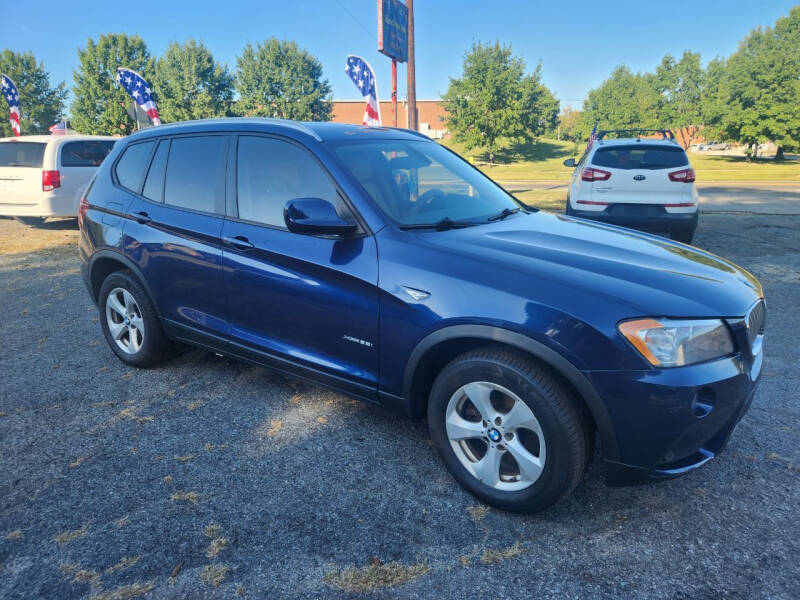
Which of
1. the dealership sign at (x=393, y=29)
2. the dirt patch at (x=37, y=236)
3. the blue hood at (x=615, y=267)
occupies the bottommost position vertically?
the dirt patch at (x=37, y=236)

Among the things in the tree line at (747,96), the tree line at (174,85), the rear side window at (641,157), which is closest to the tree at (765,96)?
the tree line at (747,96)

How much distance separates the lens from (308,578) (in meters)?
2.07

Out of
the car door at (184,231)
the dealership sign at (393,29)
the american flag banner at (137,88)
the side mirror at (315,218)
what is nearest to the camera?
the side mirror at (315,218)

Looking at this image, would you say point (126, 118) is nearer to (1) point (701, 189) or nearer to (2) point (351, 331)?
(1) point (701, 189)

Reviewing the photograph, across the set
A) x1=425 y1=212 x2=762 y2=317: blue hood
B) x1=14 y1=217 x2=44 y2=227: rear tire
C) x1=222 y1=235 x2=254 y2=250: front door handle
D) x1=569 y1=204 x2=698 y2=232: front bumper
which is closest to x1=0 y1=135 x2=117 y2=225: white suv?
x1=14 y1=217 x2=44 y2=227: rear tire

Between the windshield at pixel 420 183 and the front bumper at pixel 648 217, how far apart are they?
456 cm

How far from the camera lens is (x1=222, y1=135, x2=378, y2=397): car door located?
2.71 meters

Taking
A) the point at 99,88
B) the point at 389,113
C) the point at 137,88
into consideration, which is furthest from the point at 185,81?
the point at 137,88

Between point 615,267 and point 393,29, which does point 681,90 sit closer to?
point 393,29

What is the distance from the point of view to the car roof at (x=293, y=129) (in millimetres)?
3139

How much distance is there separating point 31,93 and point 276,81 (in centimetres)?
2391

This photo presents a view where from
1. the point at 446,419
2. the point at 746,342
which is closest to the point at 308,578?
the point at 446,419

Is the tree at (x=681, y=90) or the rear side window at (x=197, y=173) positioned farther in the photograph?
the tree at (x=681, y=90)

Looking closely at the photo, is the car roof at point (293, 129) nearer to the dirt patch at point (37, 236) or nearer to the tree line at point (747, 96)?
the dirt patch at point (37, 236)
